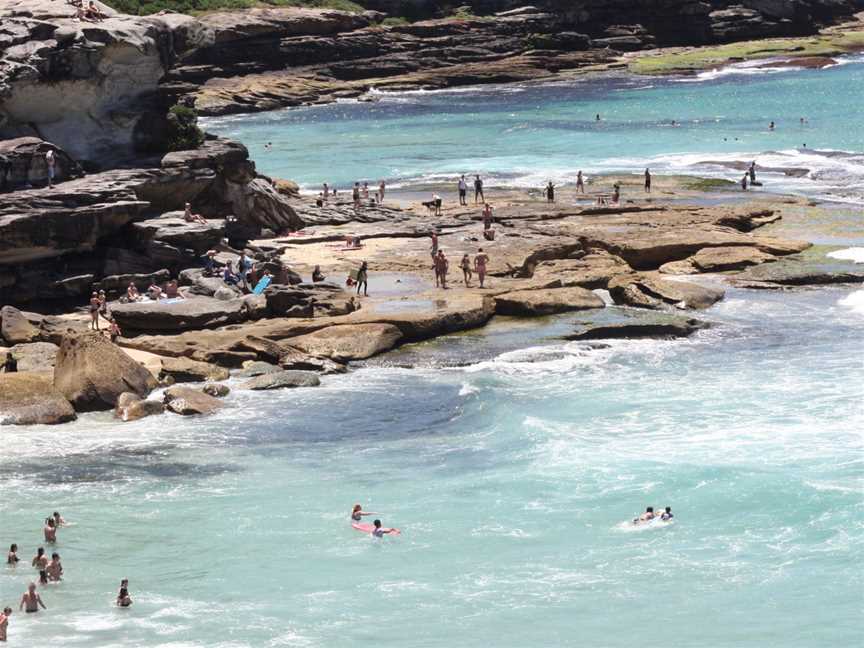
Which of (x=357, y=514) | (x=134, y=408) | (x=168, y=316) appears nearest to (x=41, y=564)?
(x=357, y=514)

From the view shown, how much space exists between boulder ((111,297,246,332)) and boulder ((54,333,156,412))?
14.7 ft

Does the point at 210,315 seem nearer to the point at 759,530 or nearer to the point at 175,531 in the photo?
the point at 175,531

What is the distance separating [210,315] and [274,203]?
13868 millimetres

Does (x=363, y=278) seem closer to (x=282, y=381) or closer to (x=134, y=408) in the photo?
(x=282, y=381)

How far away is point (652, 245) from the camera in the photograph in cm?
5066

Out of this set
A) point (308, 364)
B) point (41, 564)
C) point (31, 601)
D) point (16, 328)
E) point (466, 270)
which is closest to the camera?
point (31, 601)

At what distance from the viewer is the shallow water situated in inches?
3024

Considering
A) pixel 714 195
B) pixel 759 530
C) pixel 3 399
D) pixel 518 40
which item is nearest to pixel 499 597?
pixel 759 530

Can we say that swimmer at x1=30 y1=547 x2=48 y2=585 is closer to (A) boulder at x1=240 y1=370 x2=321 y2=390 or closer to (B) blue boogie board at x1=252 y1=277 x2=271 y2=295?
(A) boulder at x1=240 y1=370 x2=321 y2=390

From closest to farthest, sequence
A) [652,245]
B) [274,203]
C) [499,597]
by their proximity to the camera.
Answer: [499,597], [652,245], [274,203]

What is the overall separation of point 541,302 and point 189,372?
11413 millimetres

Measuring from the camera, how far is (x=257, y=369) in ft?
129

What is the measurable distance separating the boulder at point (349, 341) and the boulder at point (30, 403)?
23.3 ft

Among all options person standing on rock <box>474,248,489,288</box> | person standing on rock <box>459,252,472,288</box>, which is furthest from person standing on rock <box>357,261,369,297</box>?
person standing on rock <box>474,248,489,288</box>
